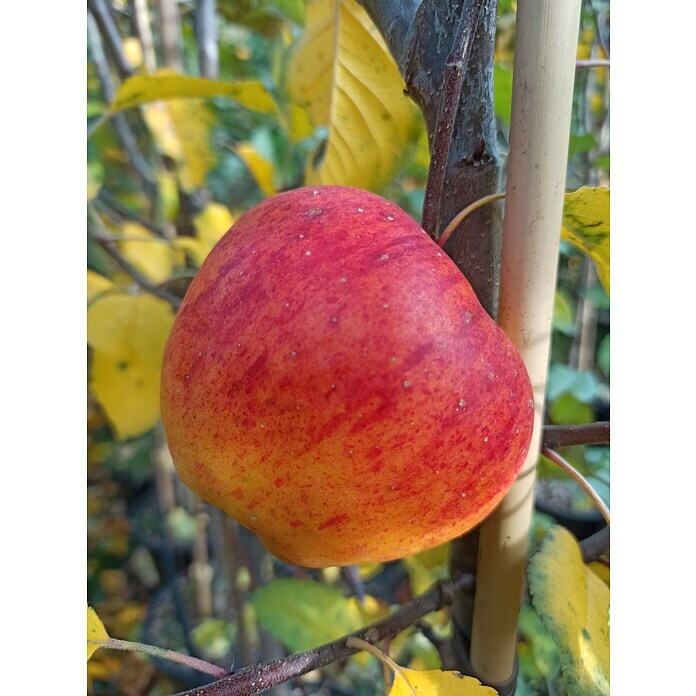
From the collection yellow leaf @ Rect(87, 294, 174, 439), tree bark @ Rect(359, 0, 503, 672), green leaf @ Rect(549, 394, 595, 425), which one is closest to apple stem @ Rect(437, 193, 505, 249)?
tree bark @ Rect(359, 0, 503, 672)

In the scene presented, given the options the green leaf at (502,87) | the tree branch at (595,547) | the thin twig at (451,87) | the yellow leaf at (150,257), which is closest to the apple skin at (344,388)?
the thin twig at (451,87)

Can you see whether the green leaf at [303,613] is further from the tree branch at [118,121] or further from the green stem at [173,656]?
the tree branch at [118,121]

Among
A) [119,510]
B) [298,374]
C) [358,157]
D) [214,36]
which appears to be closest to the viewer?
[298,374]

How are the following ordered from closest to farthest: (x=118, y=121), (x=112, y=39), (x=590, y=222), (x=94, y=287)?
(x=590, y=222) → (x=94, y=287) → (x=112, y=39) → (x=118, y=121)

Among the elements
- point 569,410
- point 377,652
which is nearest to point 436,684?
point 377,652

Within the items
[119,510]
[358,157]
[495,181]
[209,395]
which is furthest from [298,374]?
[119,510]

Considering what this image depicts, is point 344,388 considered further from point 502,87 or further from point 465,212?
point 502,87

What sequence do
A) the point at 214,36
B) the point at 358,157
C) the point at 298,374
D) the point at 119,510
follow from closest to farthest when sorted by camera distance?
the point at 298,374 < the point at 358,157 < the point at 214,36 < the point at 119,510
